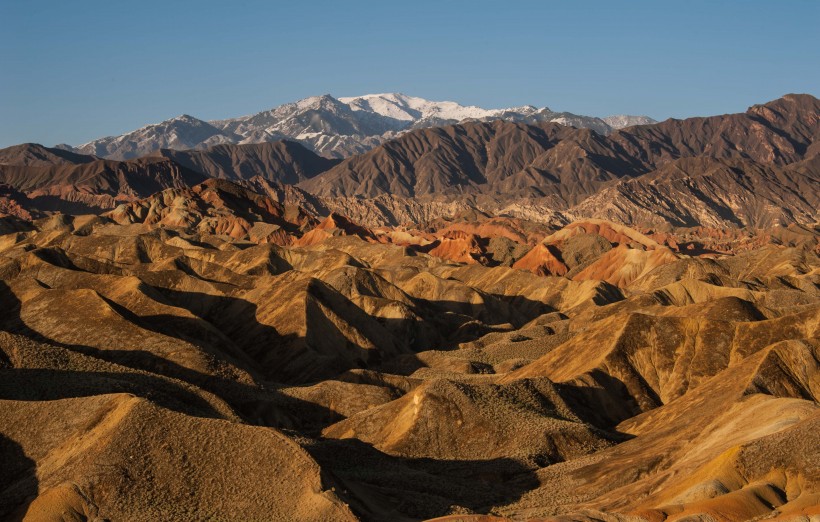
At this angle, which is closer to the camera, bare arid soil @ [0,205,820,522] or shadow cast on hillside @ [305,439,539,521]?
bare arid soil @ [0,205,820,522]

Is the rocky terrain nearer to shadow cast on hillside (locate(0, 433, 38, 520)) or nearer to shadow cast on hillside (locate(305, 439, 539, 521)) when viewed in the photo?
shadow cast on hillside (locate(0, 433, 38, 520))

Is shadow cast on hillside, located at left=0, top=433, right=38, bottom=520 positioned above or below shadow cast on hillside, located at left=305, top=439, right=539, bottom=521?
above

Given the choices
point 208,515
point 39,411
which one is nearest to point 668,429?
point 208,515

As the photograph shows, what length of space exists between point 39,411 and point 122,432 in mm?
8816

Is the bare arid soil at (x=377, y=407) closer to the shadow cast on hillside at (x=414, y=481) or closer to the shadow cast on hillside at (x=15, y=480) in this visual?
the shadow cast on hillside at (x=15, y=480)

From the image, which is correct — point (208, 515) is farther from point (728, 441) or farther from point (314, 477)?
point (728, 441)

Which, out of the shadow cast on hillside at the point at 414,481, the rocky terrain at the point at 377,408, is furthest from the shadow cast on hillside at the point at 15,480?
the shadow cast on hillside at the point at 414,481

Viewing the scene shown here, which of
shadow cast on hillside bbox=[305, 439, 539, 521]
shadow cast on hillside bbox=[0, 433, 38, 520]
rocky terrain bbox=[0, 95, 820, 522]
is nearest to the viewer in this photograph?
shadow cast on hillside bbox=[0, 433, 38, 520]

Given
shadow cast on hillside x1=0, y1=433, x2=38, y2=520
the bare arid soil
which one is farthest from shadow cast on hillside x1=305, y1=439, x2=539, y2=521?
shadow cast on hillside x1=0, y1=433, x2=38, y2=520

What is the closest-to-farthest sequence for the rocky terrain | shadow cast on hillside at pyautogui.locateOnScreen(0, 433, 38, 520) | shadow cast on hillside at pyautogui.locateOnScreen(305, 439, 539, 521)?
shadow cast on hillside at pyautogui.locateOnScreen(0, 433, 38, 520) < the rocky terrain < shadow cast on hillside at pyautogui.locateOnScreen(305, 439, 539, 521)

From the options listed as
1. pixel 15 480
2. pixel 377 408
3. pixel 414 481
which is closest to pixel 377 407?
pixel 377 408

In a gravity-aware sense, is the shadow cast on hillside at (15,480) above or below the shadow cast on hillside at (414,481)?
above

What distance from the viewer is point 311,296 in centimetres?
14600

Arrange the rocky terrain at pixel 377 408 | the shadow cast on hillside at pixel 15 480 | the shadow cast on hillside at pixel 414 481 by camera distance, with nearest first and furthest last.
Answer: the shadow cast on hillside at pixel 15 480, the rocky terrain at pixel 377 408, the shadow cast on hillside at pixel 414 481
